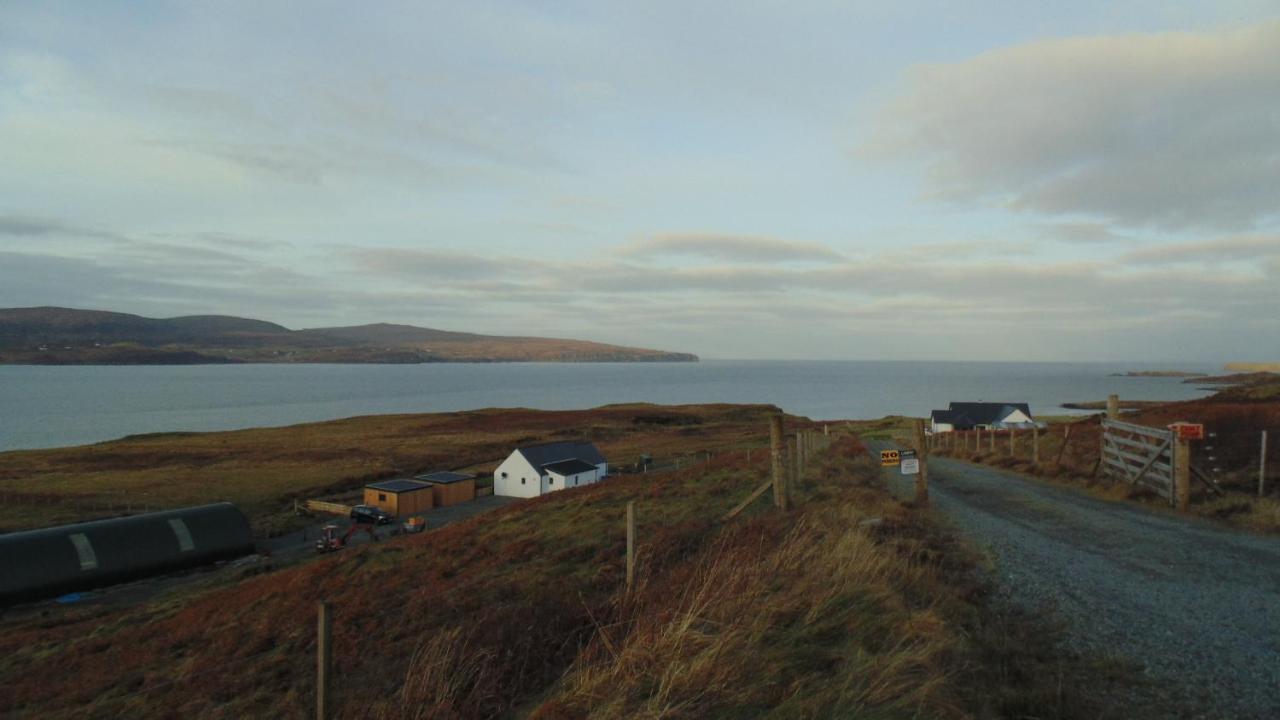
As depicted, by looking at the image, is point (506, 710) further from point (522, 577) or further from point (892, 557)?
point (522, 577)

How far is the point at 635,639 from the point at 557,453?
48.2 metres

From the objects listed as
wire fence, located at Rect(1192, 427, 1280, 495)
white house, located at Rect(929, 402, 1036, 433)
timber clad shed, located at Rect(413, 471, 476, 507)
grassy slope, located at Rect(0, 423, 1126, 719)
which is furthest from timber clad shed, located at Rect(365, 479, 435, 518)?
white house, located at Rect(929, 402, 1036, 433)

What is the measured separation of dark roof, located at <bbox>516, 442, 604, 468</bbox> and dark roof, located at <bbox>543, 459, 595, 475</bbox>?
1.83ft

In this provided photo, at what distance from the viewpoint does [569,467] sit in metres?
51.7

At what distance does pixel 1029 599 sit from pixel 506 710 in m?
6.93

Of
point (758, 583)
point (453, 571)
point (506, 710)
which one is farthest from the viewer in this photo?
point (453, 571)

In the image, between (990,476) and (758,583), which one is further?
(990,476)

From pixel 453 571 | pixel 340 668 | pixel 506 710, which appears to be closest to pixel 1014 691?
pixel 506 710

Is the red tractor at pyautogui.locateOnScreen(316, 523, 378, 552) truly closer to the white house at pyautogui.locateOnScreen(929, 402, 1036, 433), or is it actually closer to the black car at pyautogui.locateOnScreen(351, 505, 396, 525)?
the black car at pyautogui.locateOnScreen(351, 505, 396, 525)

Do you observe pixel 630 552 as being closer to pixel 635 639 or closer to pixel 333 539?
pixel 635 639

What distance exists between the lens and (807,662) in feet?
18.2

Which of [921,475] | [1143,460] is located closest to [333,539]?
[921,475]

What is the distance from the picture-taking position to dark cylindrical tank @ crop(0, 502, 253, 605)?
26.1m

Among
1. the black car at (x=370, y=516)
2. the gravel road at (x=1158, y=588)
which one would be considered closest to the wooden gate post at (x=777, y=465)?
the gravel road at (x=1158, y=588)
